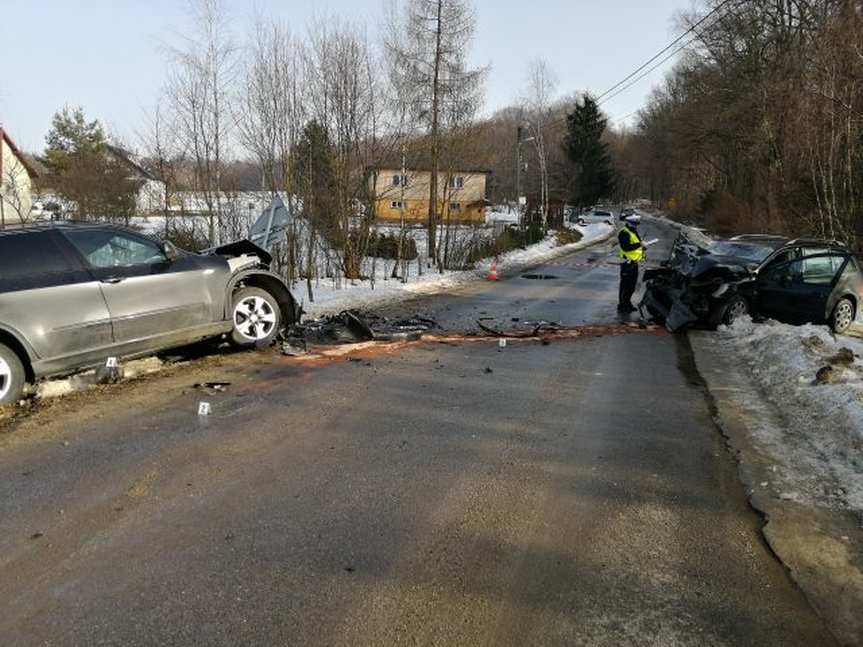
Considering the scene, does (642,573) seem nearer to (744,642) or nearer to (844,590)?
(744,642)

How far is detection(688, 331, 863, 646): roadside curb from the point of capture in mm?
3125

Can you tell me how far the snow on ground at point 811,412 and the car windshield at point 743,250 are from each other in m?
2.34

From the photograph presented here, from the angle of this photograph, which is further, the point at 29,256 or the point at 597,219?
the point at 597,219

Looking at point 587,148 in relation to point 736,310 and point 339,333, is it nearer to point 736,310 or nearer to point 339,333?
point 736,310

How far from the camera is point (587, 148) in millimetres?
76562

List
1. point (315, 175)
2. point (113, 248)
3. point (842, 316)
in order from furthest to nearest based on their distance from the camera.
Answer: point (315, 175)
point (842, 316)
point (113, 248)

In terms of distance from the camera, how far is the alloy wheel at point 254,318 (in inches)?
319

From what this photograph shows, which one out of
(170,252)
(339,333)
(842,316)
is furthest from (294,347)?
(842,316)

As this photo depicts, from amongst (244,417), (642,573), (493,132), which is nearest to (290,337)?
(244,417)

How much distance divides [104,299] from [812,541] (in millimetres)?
6177

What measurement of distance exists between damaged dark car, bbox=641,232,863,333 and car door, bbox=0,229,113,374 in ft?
28.2

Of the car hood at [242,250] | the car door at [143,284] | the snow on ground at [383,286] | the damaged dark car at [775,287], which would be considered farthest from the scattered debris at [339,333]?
the damaged dark car at [775,287]

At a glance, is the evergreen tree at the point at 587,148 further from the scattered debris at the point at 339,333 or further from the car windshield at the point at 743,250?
the scattered debris at the point at 339,333

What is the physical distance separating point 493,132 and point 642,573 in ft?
78.7
